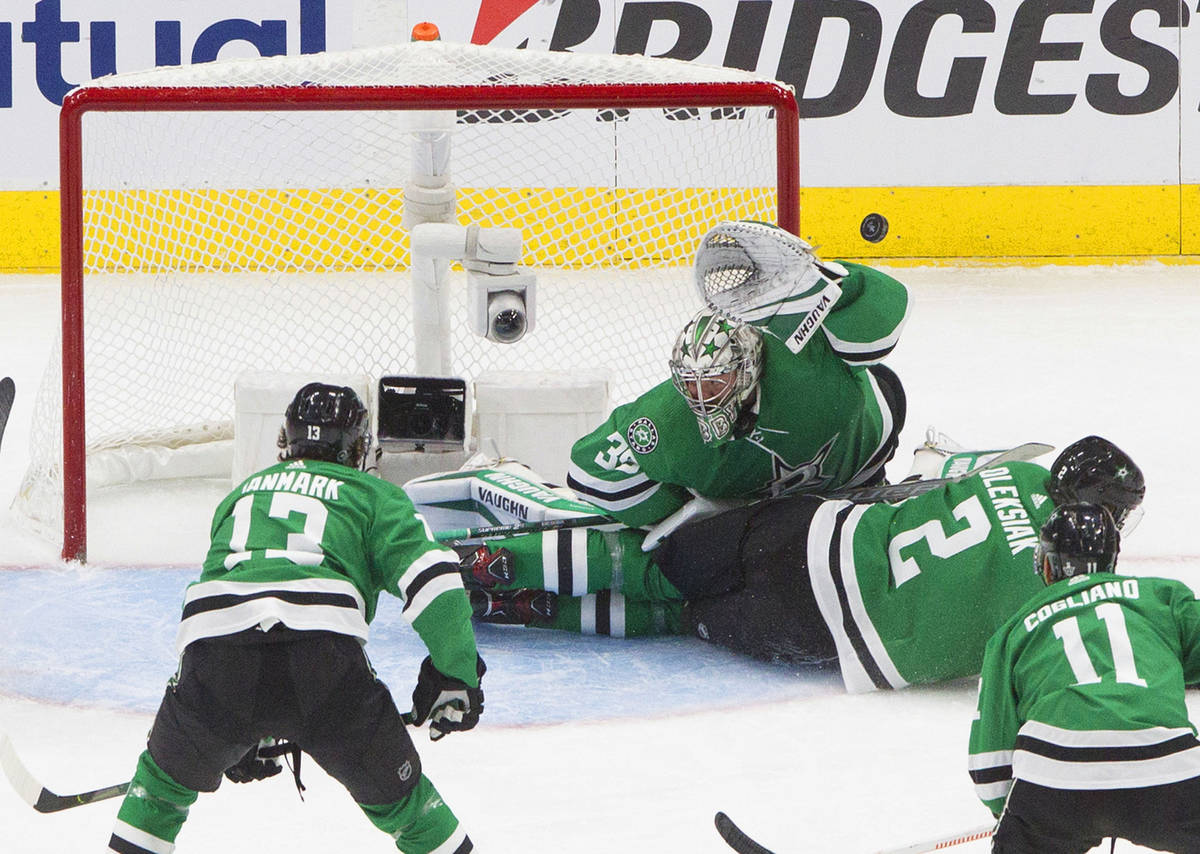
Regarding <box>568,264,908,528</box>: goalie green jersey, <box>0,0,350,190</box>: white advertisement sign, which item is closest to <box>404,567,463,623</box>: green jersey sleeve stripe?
<box>568,264,908,528</box>: goalie green jersey

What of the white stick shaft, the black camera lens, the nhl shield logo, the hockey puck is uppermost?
the hockey puck

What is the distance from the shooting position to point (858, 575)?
289 centimetres

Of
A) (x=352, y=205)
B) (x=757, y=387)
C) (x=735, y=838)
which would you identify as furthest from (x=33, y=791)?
(x=352, y=205)

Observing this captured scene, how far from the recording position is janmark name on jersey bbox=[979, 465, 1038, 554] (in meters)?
2.78

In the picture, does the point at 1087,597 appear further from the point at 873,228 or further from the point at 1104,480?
the point at 873,228

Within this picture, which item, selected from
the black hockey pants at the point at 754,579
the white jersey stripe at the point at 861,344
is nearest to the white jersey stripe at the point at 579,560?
the black hockey pants at the point at 754,579

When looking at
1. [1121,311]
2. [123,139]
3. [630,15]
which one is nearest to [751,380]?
[123,139]

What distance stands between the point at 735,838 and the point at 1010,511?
85 cm

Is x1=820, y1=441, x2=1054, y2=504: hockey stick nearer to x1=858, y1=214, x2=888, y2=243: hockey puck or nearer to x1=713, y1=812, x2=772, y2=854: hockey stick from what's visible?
x1=713, y1=812, x2=772, y2=854: hockey stick

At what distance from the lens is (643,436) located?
3.17 m

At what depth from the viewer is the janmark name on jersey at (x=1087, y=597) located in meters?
1.97

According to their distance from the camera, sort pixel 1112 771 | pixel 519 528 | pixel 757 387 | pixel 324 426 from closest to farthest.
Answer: pixel 1112 771
pixel 324 426
pixel 757 387
pixel 519 528

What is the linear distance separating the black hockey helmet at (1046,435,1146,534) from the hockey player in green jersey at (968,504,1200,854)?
0.34 metres

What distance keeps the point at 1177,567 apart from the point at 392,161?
2.39m
